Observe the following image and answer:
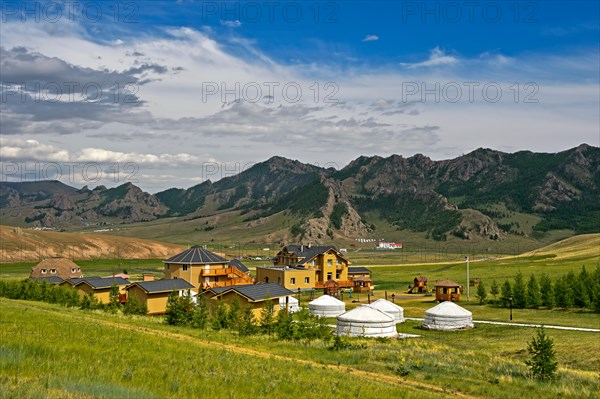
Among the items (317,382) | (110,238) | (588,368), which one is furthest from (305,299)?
(110,238)

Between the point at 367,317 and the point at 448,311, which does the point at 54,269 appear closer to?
the point at 367,317

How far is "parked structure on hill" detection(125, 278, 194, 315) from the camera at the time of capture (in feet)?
181

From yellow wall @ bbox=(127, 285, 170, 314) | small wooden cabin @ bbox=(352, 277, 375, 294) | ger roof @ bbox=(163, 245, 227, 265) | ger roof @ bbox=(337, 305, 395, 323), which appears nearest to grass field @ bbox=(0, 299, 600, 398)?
ger roof @ bbox=(337, 305, 395, 323)

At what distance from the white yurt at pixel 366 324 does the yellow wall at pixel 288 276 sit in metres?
37.2

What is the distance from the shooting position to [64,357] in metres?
16.4

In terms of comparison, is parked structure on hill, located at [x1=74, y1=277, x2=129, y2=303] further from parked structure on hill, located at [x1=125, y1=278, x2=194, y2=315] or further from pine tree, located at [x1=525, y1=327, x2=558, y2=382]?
pine tree, located at [x1=525, y1=327, x2=558, y2=382]

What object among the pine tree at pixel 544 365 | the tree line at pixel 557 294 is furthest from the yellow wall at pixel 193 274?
the pine tree at pixel 544 365

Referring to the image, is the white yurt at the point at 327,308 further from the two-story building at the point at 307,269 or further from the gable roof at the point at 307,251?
the gable roof at the point at 307,251

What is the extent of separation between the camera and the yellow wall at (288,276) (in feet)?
271

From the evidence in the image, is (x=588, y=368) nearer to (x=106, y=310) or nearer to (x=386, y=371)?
(x=386, y=371)

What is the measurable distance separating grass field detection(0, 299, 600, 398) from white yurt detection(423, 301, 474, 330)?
1244 cm

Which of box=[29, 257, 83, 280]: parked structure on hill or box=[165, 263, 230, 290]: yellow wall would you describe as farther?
box=[29, 257, 83, 280]: parked structure on hill

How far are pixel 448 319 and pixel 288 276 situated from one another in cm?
3707

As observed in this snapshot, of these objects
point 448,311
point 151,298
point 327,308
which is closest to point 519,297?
point 448,311
